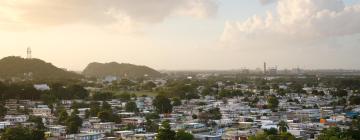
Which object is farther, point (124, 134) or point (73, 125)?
point (73, 125)

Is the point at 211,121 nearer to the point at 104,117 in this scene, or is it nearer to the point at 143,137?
the point at 104,117

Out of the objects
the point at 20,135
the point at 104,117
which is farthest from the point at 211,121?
the point at 20,135

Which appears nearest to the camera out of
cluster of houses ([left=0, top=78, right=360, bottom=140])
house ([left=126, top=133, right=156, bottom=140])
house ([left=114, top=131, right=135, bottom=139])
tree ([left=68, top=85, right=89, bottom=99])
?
house ([left=126, top=133, right=156, bottom=140])

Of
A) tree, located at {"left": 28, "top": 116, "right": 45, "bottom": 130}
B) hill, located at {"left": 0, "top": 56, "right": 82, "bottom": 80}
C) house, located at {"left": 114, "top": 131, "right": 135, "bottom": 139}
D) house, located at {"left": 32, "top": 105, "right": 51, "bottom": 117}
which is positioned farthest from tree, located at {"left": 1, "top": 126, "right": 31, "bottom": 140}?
hill, located at {"left": 0, "top": 56, "right": 82, "bottom": 80}

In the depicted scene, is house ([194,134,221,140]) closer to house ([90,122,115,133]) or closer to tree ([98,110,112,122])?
house ([90,122,115,133])

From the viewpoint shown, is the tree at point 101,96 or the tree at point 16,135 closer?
the tree at point 16,135

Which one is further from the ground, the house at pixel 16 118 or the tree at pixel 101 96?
the tree at pixel 101 96

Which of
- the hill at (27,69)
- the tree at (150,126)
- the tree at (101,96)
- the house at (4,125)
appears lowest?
the tree at (150,126)

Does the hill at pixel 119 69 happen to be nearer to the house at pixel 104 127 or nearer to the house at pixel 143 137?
the house at pixel 104 127

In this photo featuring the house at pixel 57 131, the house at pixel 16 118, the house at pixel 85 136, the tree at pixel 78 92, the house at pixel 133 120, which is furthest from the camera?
the tree at pixel 78 92

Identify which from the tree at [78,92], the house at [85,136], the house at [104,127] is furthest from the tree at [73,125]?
the tree at [78,92]
